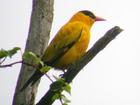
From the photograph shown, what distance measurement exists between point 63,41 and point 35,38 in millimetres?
790

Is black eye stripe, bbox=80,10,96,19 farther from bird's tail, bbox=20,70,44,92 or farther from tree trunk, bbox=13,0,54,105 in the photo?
bird's tail, bbox=20,70,44,92

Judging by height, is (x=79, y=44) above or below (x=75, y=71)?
above

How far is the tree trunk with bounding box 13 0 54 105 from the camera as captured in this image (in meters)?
3.92

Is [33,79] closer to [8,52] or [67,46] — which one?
[67,46]

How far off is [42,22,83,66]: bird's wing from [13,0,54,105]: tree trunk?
0.38m

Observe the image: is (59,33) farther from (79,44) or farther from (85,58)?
(85,58)

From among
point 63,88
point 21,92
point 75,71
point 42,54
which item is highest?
point 42,54

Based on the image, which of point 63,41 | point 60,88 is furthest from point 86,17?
point 60,88

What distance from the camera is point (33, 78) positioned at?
3914mm

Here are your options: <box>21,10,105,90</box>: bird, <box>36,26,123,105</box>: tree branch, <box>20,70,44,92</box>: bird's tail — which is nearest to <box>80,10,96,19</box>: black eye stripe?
<box>21,10,105,90</box>: bird

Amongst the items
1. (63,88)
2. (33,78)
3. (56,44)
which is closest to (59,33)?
(56,44)

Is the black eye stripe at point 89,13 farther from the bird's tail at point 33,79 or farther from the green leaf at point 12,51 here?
the green leaf at point 12,51

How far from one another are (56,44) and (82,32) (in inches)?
15.4

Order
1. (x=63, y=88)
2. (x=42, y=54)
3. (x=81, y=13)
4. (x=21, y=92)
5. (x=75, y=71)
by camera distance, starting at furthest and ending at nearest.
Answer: (x=81, y=13) → (x=42, y=54) → (x=21, y=92) → (x=75, y=71) → (x=63, y=88)
